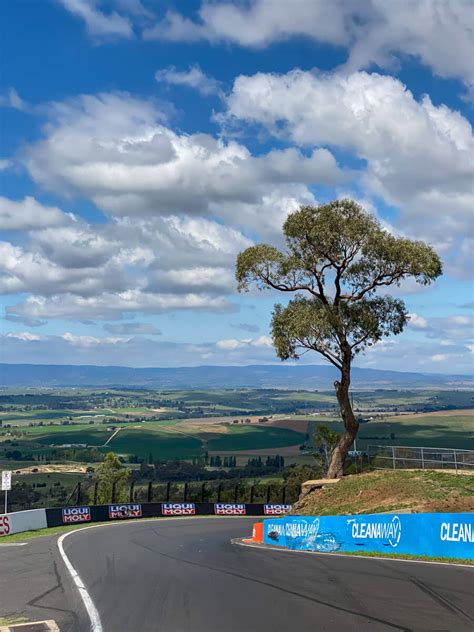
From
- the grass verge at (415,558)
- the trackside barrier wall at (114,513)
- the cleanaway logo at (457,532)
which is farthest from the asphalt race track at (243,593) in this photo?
the trackside barrier wall at (114,513)

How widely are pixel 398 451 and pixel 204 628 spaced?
33133mm

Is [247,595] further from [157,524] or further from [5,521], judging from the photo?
[157,524]

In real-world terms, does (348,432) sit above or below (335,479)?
above

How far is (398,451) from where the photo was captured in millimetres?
42250

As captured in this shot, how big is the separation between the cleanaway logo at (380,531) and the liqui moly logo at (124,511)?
3384cm

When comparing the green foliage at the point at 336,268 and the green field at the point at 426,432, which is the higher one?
the green foliage at the point at 336,268

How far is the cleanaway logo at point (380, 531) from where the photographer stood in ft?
70.7

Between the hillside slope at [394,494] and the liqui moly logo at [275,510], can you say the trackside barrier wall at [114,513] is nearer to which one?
the liqui moly logo at [275,510]

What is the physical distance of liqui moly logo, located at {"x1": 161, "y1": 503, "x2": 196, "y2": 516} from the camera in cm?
5959

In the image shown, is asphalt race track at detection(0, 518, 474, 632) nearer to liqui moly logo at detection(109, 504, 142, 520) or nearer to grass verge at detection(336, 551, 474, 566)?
grass verge at detection(336, 551, 474, 566)

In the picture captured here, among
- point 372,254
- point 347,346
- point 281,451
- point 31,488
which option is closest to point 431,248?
point 372,254

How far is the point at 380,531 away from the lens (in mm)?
22578

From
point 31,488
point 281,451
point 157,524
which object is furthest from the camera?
point 281,451

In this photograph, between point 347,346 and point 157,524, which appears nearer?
point 347,346
